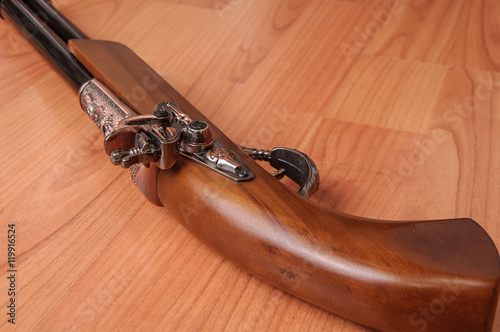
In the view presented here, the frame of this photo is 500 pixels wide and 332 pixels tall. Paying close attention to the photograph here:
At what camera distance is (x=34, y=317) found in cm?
128

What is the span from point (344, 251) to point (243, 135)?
75 cm

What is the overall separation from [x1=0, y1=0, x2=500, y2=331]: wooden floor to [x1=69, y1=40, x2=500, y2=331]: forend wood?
0.44 feet

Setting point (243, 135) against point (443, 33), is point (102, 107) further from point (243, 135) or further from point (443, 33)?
point (443, 33)

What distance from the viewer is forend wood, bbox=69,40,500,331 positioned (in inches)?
41.7

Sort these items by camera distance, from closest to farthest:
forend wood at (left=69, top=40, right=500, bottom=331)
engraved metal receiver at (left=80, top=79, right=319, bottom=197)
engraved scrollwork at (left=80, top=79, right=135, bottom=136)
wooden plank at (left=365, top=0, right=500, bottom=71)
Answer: forend wood at (left=69, top=40, right=500, bottom=331) < engraved metal receiver at (left=80, top=79, right=319, bottom=197) < engraved scrollwork at (left=80, top=79, right=135, bottom=136) < wooden plank at (left=365, top=0, right=500, bottom=71)

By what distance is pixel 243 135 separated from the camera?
1816 mm

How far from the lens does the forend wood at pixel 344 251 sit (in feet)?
3.47

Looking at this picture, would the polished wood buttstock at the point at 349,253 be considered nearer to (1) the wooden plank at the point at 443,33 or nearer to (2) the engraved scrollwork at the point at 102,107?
(2) the engraved scrollwork at the point at 102,107

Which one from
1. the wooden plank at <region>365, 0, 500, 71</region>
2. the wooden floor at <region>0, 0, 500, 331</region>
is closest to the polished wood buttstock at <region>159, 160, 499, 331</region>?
the wooden floor at <region>0, 0, 500, 331</region>

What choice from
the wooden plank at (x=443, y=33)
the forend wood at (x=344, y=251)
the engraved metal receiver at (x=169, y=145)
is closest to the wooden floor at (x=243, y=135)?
the wooden plank at (x=443, y=33)

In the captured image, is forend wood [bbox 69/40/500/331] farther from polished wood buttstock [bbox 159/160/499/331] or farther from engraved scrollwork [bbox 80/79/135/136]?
engraved scrollwork [bbox 80/79/135/136]

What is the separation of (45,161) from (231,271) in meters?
0.70

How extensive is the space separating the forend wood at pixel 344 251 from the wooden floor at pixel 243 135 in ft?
0.44

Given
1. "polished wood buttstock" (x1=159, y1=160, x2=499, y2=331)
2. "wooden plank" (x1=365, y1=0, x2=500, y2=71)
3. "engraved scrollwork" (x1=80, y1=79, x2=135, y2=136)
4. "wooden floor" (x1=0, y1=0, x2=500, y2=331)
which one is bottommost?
"wooden plank" (x1=365, y1=0, x2=500, y2=71)
